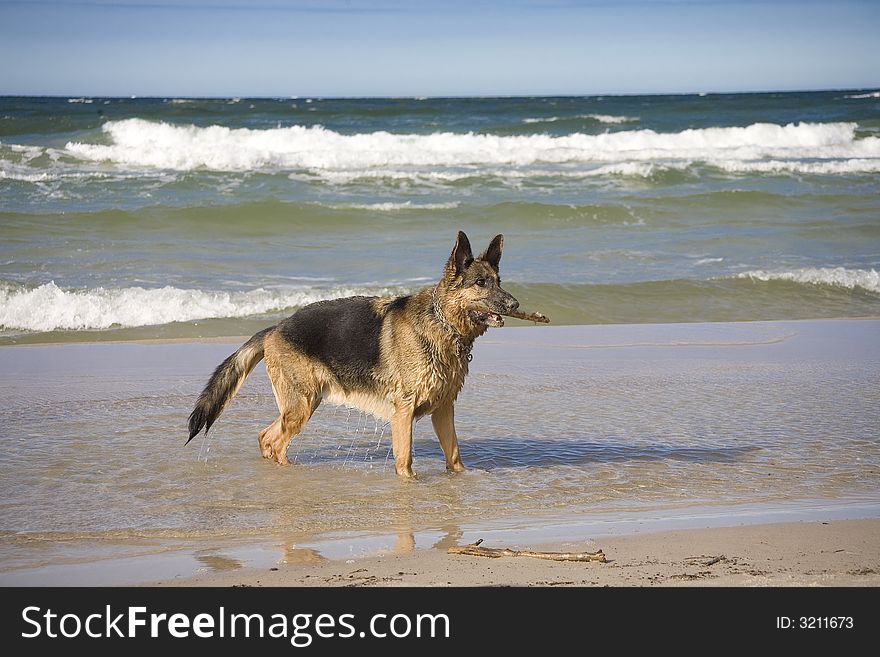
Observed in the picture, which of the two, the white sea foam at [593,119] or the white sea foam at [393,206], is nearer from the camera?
the white sea foam at [393,206]

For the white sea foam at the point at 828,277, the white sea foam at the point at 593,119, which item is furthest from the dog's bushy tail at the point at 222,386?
the white sea foam at the point at 593,119

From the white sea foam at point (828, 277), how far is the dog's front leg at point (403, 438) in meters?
10.4

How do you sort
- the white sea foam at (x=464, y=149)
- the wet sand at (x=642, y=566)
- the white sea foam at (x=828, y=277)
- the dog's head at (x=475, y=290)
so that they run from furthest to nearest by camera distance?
1. the white sea foam at (x=464, y=149)
2. the white sea foam at (x=828, y=277)
3. the dog's head at (x=475, y=290)
4. the wet sand at (x=642, y=566)

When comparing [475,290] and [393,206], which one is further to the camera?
[393,206]

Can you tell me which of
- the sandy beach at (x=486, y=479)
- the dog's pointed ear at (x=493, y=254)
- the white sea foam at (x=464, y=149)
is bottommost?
the sandy beach at (x=486, y=479)

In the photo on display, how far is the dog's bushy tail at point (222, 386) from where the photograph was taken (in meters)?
8.02

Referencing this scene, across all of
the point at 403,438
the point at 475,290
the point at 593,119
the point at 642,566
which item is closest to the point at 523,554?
the point at 642,566

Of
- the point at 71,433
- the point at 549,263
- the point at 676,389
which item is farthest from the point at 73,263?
the point at 676,389

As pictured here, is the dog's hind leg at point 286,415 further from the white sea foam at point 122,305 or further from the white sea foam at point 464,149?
the white sea foam at point 464,149

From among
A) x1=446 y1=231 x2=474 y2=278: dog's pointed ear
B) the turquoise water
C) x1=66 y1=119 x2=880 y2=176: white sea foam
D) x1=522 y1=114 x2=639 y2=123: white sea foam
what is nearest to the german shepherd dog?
x1=446 y1=231 x2=474 y2=278: dog's pointed ear

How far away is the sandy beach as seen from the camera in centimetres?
557

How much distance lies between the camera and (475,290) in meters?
7.55

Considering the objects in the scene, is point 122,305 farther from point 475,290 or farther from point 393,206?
point 393,206

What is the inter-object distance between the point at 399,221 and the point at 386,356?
1551 centimetres
